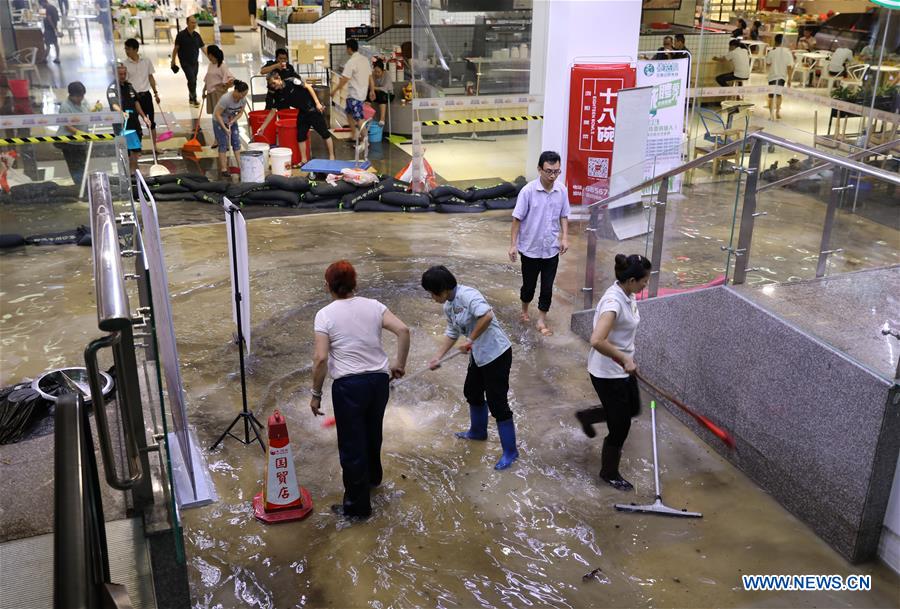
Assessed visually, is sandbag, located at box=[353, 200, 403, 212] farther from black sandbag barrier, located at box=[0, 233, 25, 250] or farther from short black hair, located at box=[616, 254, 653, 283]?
short black hair, located at box=[616, 254, 653, 283]

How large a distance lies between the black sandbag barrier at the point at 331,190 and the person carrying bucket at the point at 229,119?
1.39m

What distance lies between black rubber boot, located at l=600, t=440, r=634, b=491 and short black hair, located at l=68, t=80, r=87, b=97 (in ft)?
20.0

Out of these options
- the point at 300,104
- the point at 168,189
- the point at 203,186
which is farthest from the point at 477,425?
the point at 300,104

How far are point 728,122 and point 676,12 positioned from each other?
24.1 feet

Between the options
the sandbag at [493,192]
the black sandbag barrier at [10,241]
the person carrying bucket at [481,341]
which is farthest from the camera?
the sandbag at [493,192]

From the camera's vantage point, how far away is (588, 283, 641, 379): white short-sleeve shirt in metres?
4.79

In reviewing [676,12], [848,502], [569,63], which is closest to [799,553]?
[848,502]

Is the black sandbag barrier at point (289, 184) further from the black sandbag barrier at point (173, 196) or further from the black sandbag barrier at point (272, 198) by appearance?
the black sandbag barrier at point (173, 196)

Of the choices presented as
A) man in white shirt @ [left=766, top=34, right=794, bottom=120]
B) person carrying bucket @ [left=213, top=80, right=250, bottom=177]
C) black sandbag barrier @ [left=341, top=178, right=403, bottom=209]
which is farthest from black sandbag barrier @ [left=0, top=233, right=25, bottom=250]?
Answer: man in white shirt @ [left=766, top=34, right=794, bottom=120]

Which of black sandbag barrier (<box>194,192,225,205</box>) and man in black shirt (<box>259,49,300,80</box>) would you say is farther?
man in black shirt (<box>259,49,300,80</box>)

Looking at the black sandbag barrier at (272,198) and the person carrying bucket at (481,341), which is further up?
the person carrying bucket at (481,341)

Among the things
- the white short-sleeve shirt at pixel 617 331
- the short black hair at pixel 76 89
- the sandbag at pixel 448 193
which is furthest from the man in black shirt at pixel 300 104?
the white short-sleeve shirt at pixel 617 331

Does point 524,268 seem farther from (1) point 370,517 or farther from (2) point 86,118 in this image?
(2) point 86,118

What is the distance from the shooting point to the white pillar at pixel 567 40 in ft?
32.9
